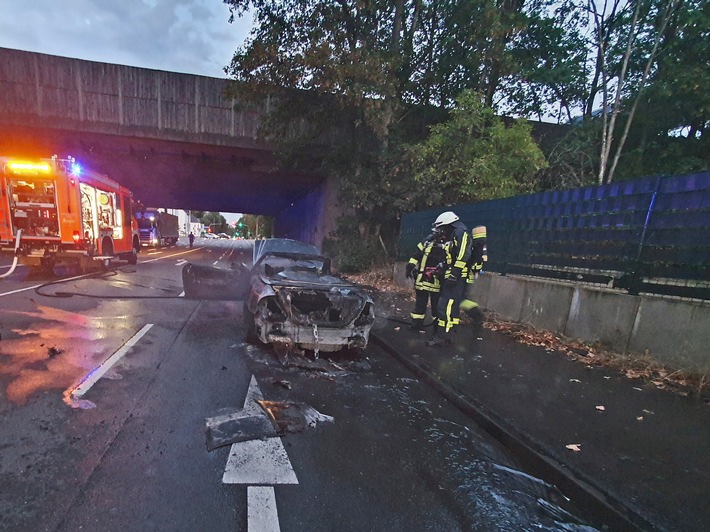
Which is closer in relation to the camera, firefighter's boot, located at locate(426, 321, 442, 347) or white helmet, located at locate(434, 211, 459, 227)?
white helmet, located at locate(434, 211, 459, 227)

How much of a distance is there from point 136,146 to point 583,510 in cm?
1953

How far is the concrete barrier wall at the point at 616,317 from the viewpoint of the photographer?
14.0ft

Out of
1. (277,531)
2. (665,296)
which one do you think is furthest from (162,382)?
(665,296)

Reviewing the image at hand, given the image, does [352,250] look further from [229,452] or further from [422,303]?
[229,452]

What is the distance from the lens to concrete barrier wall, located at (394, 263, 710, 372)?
4270 mm

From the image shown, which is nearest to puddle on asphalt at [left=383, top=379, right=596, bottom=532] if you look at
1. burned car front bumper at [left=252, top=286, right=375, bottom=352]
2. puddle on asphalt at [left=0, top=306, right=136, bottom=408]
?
burned car front bumper at [left=252, top=286, right=375, bottom=352]

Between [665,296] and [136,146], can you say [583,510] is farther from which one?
[136,146]

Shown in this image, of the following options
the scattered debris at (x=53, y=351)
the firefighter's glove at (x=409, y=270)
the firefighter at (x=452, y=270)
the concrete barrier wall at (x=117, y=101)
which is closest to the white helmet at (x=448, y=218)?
the firefighter at (x=452, y=270)

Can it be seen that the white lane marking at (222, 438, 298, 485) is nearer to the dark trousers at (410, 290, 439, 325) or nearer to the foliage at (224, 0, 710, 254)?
the dark trousers at (410, 290, 439, 325)

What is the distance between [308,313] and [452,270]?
2.22 m

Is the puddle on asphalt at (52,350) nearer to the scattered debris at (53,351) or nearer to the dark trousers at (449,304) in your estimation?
the scattered debris at (53,351)

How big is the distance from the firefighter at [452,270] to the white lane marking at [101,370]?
4237mm

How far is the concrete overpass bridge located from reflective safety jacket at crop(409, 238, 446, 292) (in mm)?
11414

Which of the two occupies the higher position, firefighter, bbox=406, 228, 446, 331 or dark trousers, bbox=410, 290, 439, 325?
firefighter, bbox=406, 228, 446, 331
